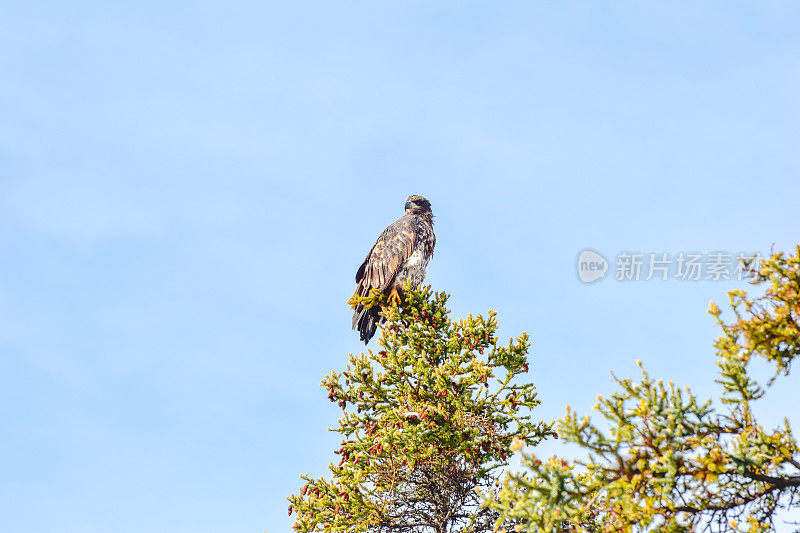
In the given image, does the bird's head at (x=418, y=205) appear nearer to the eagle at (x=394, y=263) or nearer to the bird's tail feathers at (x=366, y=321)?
the eagle at (x=394, y=263)

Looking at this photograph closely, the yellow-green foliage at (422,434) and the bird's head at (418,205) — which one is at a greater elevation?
the bird's head at (418,205)

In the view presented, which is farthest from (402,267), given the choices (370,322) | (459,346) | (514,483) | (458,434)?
(514,483)

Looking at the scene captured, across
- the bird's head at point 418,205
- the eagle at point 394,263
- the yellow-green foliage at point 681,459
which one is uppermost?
the bird's head at point 418,205

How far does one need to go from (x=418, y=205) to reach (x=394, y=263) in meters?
2.18

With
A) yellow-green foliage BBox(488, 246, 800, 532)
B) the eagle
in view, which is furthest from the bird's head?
yellow-green foliage BBox(488, 246, 800, 532)

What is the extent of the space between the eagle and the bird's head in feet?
0.50

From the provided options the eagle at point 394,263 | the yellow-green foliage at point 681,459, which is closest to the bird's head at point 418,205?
the eagle at point 394,263

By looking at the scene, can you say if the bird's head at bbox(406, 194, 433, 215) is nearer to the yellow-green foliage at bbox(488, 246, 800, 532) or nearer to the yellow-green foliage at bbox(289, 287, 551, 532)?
the yellow-green foliage at bbox(289, 287, 551, 532)

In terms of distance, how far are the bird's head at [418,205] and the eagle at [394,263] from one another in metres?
0.15

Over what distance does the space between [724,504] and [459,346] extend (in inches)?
218

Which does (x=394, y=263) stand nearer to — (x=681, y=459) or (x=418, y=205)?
(x=418, y=205)

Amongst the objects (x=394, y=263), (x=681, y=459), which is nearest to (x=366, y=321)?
(x=394, y=263)

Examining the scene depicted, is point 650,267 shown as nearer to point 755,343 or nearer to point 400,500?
point 755,343

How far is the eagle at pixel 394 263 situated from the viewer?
15234 mm
